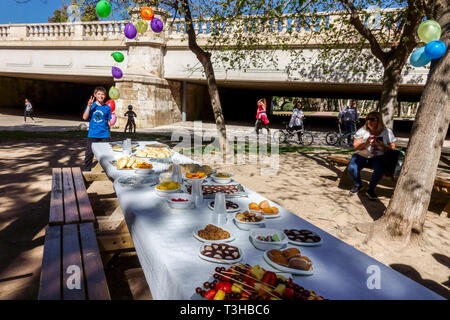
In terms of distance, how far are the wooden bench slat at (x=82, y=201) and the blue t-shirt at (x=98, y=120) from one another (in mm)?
1265

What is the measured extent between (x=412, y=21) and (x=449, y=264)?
5187mm

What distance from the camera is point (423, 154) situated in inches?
140

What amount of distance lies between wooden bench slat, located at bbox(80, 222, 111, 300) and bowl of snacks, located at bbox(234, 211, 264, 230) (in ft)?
3.01

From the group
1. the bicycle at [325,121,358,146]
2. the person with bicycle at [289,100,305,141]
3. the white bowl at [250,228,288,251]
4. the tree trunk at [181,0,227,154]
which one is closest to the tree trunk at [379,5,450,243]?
the white bowl at [250,228,288,251]

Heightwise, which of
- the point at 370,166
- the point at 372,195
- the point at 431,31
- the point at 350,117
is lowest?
the point at 372,195

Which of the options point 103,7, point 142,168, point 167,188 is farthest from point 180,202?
point 103,7

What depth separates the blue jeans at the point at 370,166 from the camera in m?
5.16

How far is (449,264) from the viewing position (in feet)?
11.4

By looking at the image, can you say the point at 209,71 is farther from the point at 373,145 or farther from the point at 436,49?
the point at 436,49

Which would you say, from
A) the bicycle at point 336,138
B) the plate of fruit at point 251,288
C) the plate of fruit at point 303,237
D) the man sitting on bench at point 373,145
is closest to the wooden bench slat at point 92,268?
the plate of fruit at point 251,288

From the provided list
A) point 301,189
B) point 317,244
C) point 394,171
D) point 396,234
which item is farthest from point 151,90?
point 317,244

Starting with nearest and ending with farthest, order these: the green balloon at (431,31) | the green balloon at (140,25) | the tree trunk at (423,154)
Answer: the tree trunk at (423,154), the green balloon at (431,31), the green balloon at (140,25)

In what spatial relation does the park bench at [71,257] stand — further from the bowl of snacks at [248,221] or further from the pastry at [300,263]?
the pastry at [300,263]

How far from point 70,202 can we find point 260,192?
3.55 metres
